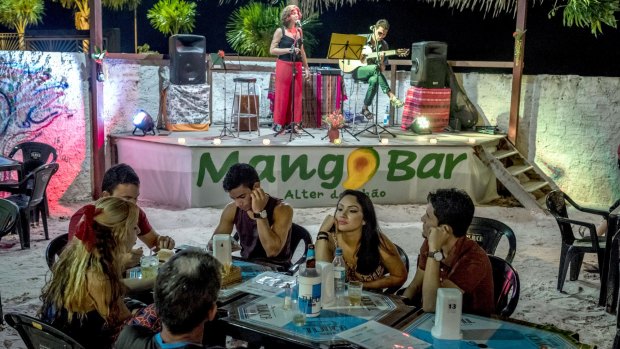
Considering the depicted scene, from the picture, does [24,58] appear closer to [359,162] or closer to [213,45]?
[359,162]

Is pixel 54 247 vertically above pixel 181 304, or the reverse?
pixel 181 304

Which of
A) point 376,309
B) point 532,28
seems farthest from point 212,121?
point 376,309

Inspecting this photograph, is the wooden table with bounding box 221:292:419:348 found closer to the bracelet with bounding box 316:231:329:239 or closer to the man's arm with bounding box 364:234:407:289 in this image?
the man's arm with bounding box 364:234:407:289

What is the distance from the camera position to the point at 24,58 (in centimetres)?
819

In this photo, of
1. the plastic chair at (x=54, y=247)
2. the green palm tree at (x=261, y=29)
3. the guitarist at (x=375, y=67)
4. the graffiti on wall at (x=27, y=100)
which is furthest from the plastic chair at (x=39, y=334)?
the green palm tree at (x=261, y=29)

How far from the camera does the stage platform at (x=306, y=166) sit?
27.3ft

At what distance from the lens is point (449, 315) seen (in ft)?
9.32

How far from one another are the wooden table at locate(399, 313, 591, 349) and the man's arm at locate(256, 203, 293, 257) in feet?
4.79

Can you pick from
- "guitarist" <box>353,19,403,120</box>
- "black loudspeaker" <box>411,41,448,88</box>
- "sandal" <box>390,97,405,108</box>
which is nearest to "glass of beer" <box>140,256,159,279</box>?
"guitarist" <box>353,19,403,120</box>

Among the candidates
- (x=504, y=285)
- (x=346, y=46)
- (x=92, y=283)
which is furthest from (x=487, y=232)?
(x=346, y=46)

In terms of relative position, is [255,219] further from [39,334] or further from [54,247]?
[39,334]

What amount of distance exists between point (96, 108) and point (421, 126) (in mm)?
4631

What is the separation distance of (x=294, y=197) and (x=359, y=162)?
3.07 feet

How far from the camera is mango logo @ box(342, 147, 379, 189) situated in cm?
871
